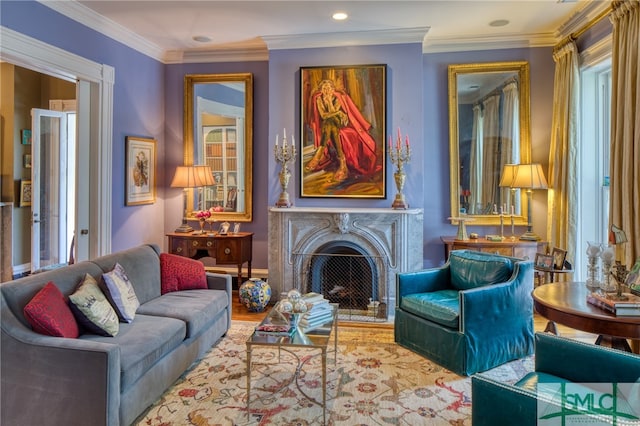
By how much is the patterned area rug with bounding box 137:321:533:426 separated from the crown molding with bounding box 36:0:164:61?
3315mm

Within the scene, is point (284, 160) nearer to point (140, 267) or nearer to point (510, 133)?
point (140, 267)

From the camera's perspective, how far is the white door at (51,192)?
5.90 metres

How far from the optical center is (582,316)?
7.47 feet

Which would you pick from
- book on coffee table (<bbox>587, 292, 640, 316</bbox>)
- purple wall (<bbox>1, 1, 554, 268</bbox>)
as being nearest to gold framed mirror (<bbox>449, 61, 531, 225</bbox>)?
purple wall (<bbox>1, 1, 554, 268</bbox>)

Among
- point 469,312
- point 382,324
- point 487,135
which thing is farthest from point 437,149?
point 469,312

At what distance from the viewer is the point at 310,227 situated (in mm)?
4734

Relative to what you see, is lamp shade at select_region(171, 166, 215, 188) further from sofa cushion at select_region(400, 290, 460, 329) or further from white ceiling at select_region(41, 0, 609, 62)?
sofa cushion at select_region(400, 290, 460, 329)

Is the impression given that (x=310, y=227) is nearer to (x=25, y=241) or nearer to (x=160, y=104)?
(x=160, y=104)

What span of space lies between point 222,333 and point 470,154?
11.0 ft

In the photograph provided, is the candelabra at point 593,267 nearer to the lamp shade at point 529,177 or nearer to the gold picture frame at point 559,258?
the gold picture frame at point 559,258

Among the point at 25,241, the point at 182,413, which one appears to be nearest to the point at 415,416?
the point at 182,413

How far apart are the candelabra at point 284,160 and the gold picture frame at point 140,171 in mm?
1600

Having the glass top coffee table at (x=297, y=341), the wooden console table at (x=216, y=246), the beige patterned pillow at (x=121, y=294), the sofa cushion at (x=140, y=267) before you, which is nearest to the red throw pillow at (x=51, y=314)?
the beige patterned pillow at (x=121, y=294)

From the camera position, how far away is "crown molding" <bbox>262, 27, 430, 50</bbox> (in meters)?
4.61
